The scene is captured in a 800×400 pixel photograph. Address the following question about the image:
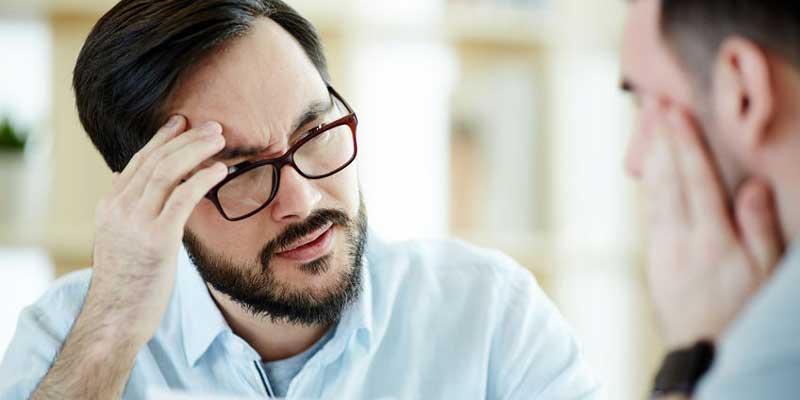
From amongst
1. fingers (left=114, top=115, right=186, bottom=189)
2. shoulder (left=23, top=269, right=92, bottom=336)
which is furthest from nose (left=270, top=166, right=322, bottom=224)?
shoulder (left=23, top=269, right=92, bottom=336)

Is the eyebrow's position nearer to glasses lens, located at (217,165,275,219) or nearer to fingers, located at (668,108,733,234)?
glasses lens, located at (217,165,275,219)

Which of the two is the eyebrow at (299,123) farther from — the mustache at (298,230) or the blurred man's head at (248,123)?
the mustache at (298,230)

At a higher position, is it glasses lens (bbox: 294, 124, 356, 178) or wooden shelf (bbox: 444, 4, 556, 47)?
glasses lens (bbox: 294, 124, 356, 178)

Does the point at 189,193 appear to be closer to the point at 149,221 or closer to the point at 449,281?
the point at 149,221

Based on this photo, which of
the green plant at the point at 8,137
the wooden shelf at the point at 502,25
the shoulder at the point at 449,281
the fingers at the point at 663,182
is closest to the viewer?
the fingers at the point at 663,182

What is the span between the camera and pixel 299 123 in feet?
3.59

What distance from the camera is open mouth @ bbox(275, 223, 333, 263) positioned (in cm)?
111

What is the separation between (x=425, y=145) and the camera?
2.09 metres

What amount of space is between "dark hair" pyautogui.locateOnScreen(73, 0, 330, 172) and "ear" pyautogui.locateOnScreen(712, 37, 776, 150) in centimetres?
63

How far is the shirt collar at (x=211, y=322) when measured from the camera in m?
1.15

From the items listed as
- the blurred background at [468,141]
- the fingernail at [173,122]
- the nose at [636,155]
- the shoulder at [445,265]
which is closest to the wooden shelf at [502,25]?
the blurred background at [468,141]

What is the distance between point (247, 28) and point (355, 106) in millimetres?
910

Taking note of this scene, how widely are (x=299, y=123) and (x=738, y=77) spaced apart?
0.59 m

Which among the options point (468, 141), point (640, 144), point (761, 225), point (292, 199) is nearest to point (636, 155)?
point (640, 144)
